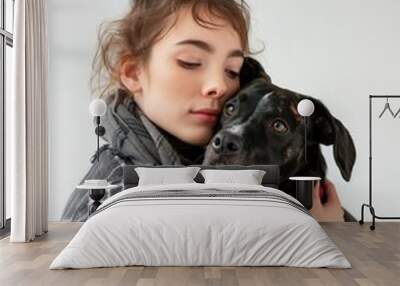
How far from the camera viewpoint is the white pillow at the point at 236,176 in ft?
21.1

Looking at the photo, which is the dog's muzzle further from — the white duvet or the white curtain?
the white duvet

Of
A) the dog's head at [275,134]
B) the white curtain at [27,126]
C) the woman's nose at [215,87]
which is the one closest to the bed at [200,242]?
the white curtain at [27,126]

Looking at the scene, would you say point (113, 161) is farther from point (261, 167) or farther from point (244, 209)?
point (244, 209)

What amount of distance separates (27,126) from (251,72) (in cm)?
263

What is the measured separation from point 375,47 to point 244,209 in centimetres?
354

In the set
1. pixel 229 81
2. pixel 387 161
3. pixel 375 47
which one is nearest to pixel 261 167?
pixel 229 81

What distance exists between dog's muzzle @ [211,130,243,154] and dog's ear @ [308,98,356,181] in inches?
37.9

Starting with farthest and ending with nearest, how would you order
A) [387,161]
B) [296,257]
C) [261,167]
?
[387,161] → [261,167] → [296,257]

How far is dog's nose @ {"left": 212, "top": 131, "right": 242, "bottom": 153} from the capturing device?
687 cm

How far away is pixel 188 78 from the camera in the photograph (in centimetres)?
685

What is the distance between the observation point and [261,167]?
6.70 meters

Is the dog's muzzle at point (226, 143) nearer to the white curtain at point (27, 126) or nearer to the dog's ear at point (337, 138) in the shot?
the dog's ear at point (337, 138)

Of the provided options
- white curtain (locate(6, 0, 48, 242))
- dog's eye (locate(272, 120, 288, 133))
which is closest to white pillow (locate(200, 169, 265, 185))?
dog's eye (locate(272, 120, 288, 133))

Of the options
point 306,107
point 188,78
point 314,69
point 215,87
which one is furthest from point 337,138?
point 188,78
